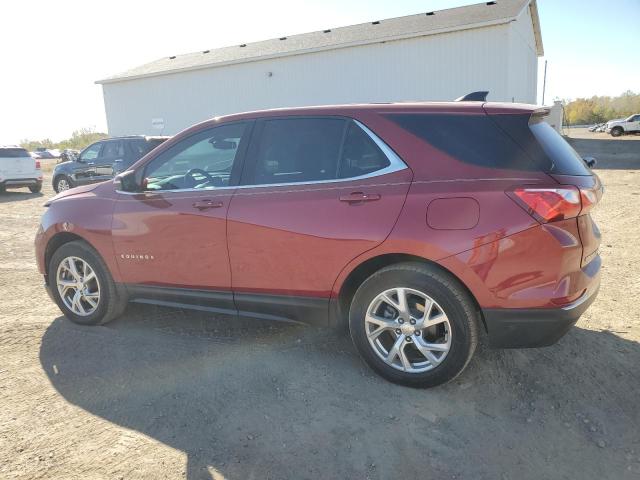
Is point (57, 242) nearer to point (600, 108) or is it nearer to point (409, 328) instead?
point (409, 328)

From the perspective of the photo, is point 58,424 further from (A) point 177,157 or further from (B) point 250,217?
(A) point 177,157

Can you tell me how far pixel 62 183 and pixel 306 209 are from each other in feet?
45.0

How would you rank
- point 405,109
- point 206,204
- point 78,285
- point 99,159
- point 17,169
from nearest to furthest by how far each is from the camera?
point 405,109 < point 206,204 < point 78,285 < point 99,159 < point 17,169

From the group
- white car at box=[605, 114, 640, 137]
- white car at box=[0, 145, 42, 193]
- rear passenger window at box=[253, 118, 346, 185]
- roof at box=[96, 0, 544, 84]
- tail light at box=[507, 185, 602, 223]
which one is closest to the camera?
tail light at box=[507, 185, 602, 223]

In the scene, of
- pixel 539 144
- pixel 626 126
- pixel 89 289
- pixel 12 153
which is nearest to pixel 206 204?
pixel 89 289

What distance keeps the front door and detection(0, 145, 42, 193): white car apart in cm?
1385

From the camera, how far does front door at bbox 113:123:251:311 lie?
11.8ft

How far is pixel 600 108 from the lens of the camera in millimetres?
79250

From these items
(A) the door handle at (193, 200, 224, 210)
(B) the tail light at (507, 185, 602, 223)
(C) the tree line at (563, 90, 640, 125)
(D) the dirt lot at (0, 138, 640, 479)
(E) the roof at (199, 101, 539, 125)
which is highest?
(C) the tree line at (563, 90, 640, 125)

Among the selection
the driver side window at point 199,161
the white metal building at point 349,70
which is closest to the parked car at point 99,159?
the driver side window at point 199,161

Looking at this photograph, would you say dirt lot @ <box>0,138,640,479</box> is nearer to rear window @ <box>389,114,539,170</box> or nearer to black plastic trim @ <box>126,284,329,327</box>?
black plastic trim @ <box>126,284,329,327</box>

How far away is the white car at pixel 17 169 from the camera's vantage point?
1515 centimetres

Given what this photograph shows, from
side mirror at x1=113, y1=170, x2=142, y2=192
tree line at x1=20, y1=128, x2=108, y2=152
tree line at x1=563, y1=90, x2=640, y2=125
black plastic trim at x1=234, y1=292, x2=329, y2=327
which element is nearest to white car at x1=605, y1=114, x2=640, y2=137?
tree line at x1=563, y1=90, x2=640, y2=125

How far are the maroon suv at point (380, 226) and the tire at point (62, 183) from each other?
11.8 m
